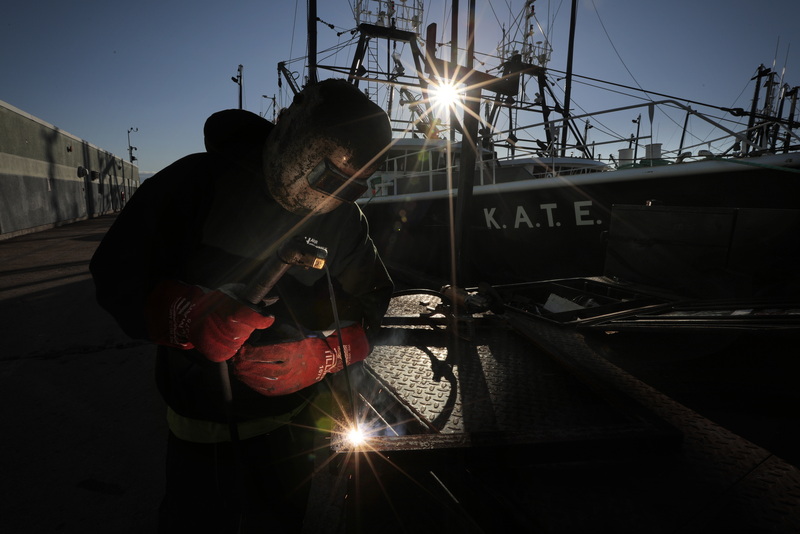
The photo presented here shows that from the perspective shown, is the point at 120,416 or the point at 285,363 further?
the point at 120,416

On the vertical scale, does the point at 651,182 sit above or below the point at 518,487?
above

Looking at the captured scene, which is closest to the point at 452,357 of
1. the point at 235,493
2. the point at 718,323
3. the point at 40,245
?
the point at 235,493

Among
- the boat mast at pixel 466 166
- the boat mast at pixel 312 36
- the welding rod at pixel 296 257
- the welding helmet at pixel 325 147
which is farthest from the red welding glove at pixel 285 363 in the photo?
the boat mast at pixel 312 36

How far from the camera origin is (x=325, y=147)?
3.72ft

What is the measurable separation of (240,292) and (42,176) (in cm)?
2151

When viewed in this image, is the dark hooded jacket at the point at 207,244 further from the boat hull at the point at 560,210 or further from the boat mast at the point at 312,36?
the boat mast at the point at 312,36

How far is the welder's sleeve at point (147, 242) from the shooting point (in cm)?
121

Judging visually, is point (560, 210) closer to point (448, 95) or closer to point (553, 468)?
point (448, 95)

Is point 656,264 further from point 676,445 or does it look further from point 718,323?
point 676,445

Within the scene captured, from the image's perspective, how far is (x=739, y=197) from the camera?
178 inches

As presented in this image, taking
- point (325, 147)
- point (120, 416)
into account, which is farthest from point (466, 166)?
point (120, 416)

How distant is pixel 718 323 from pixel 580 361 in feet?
2.75

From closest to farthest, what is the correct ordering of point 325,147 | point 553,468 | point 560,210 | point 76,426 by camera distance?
point 325,147 < point 553,468 < point 76,426 < point 560,210

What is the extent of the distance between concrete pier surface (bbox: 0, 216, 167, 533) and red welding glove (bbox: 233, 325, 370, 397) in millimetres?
1472
